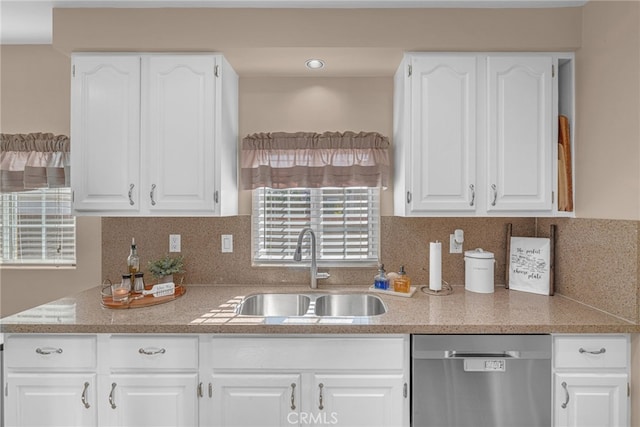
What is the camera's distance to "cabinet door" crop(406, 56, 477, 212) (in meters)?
2.02

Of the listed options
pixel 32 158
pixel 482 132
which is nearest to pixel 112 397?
pixel 32 158

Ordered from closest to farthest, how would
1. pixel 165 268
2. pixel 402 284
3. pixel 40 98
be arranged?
pixel 402 284 < pixel 165 268 < pixel 40 98

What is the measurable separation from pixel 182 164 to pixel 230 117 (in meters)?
0.43

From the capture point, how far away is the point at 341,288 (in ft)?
7.77

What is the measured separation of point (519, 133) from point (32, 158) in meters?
2.93

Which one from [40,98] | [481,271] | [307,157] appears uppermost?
[40,98]

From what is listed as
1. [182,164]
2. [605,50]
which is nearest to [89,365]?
[182,164]

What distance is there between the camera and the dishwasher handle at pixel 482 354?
1651 millimetres

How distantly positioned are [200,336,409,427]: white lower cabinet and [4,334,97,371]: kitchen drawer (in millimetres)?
568

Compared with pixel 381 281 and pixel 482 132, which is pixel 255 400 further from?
pixel 482 132

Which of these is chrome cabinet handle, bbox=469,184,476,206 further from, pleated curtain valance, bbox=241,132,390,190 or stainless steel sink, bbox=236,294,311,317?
stainless steel sink, bbox=236,294,311,317

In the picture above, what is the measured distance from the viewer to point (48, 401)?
1675 mm

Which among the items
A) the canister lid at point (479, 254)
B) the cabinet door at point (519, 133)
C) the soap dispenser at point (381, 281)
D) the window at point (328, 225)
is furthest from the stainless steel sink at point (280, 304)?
the cabinet door at point (519, 133)

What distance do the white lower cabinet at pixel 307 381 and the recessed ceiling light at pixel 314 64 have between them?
4.88 ft
